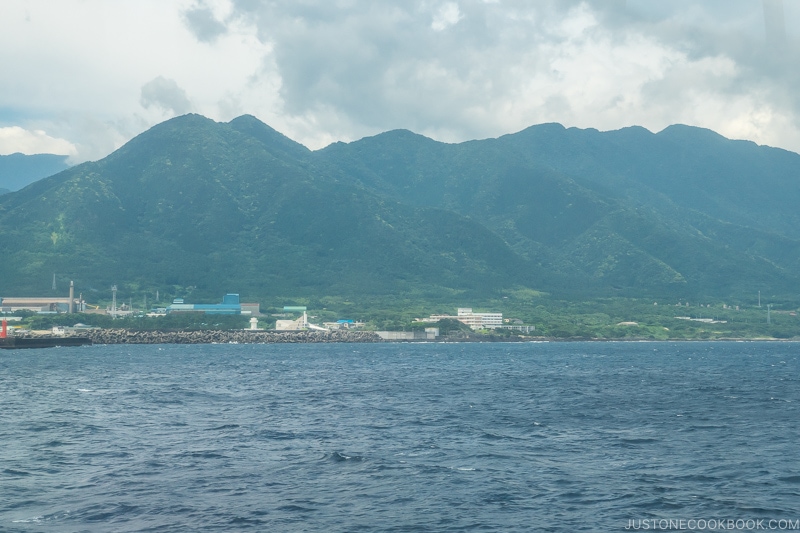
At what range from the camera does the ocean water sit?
37719 millimetres

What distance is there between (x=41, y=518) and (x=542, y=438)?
3195 centimetres

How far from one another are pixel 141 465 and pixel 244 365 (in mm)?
94517

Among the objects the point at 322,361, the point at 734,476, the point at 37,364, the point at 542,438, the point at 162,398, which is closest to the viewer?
the point at 734,476

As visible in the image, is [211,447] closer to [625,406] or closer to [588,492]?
[588,492]

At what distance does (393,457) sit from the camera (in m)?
50.6

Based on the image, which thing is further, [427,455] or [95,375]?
[95,375]

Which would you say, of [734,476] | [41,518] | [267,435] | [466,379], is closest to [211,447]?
[267,435]

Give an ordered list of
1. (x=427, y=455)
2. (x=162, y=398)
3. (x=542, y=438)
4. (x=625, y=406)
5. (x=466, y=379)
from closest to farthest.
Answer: (x=427, y=455) < (x=542, y=438) < (x=625, y=406) < (x=162, y=398) < (x=466, y=379)

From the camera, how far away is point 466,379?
112 m

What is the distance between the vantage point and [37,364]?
141000 millimetres

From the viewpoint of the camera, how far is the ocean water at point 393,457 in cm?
3772

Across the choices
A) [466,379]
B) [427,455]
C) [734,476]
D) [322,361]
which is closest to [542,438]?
[427,455]

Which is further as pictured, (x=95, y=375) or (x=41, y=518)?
(x=95, y=375)

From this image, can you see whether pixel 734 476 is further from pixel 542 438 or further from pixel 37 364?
pixel 37 364
